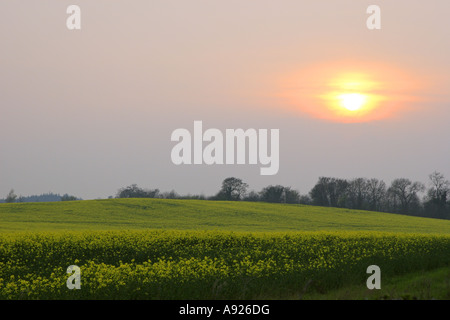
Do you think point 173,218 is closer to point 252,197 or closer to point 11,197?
point 252,197

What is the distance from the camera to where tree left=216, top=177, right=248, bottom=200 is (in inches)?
3521

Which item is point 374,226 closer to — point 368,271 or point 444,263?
point 444,263

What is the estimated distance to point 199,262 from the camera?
18266 millimetres

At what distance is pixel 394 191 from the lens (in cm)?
8650

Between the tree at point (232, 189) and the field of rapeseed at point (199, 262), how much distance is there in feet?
206

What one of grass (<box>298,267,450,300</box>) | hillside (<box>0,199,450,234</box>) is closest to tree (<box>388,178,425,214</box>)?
hillside (<box>0,199,450,234</box>)

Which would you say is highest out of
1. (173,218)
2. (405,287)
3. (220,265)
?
(173,218)

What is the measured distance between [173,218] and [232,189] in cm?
5176

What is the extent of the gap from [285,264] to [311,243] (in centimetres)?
536

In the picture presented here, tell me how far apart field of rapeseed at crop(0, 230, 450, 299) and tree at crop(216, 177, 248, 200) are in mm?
62902

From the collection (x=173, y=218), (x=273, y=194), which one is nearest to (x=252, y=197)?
(x=273, y=194)

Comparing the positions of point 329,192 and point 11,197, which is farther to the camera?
point 11,197
